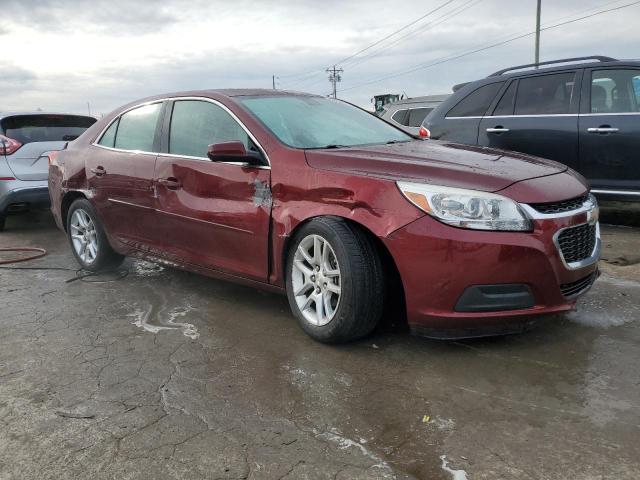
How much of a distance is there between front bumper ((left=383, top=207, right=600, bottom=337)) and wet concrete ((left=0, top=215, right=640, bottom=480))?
289mm

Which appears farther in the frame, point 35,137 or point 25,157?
point 35,137

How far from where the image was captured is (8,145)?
7070mm

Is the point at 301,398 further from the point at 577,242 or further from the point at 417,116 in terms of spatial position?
the point at 417,116

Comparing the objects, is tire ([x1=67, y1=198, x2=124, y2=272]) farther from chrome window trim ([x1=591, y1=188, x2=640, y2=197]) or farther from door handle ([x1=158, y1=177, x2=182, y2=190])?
chrome window trim ([x1=591, y1=188, x2=640, y2=197])

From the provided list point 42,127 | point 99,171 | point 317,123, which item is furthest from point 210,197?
point 42,127

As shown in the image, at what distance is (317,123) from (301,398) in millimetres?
1971

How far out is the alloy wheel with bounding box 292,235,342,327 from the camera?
3289 millimetres

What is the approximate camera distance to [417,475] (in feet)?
7.19

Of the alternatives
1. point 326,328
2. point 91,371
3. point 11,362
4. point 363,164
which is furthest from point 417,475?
point 11,362

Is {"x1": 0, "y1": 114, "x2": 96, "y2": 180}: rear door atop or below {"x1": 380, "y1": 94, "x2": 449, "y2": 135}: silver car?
below

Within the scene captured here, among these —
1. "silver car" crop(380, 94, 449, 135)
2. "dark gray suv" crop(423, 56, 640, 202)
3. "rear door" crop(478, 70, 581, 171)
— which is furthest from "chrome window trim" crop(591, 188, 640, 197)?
"silver car" crop(380, 94, 449, 135)

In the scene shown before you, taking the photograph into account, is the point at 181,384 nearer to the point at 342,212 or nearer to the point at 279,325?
the point at 279,325

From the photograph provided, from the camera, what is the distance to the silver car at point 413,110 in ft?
31.4

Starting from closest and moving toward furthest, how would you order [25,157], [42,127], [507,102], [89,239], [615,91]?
1. [89,239]
2. [615,91]
3. [507,102]
4. [25,157]
5. [42,127]
